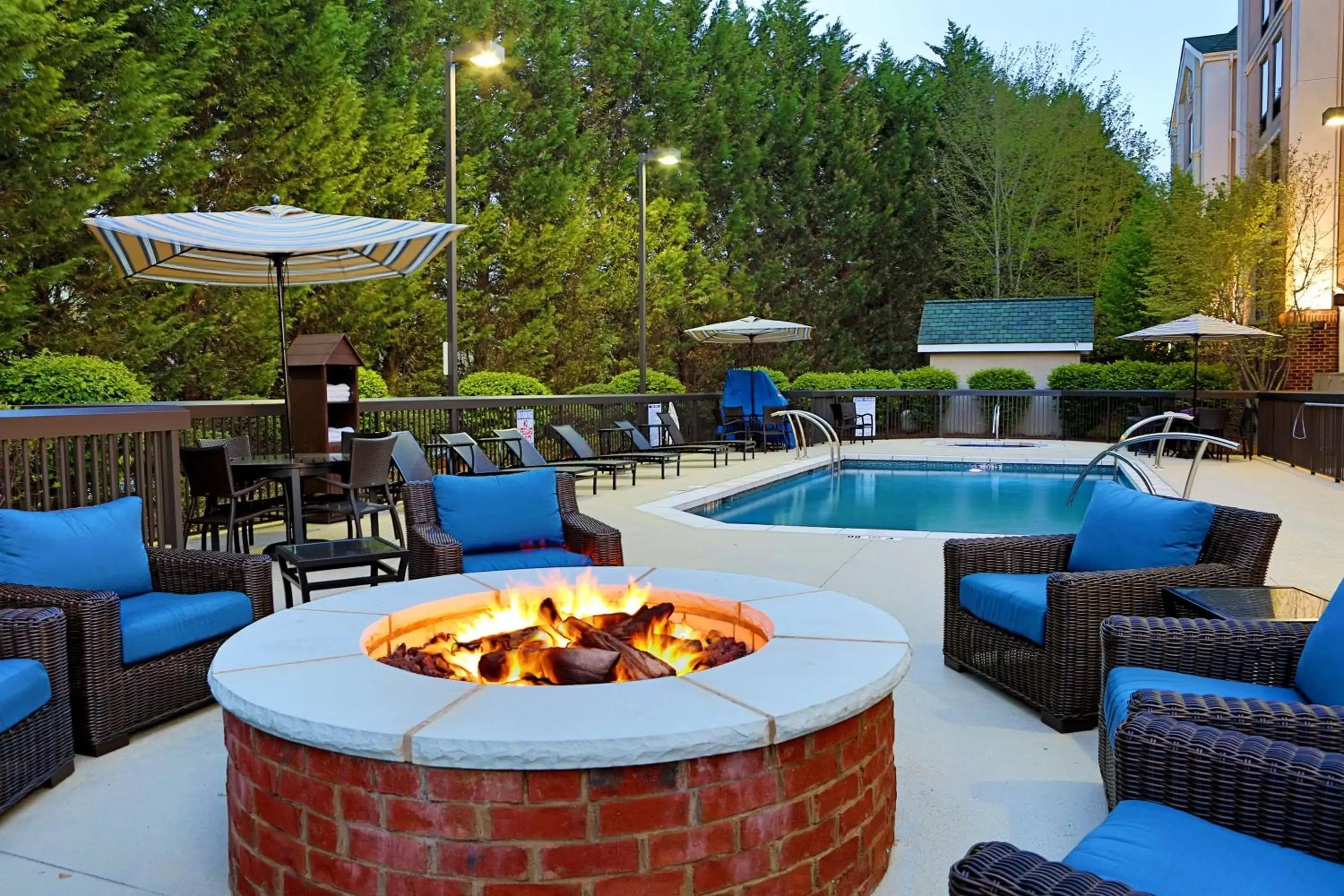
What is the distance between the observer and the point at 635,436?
534 inches

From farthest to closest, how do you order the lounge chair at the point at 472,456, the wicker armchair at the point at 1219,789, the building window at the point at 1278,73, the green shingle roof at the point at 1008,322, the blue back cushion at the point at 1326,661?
1. the green shingle roof at the point at 1008,322
2. the building window at the point at 1278,73
3. the lounge chair at the point at 472,456
4. the blue back cushion at the point at 1326,661
5. the wicker armchair at the point at 1219,789

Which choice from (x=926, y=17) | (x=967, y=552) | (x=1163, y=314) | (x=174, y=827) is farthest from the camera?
(x=926, y=17)

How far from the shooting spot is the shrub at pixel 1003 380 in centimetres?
2095

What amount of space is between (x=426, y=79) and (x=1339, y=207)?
15.6 metres

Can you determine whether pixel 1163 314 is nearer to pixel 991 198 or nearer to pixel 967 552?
pixel 991 198

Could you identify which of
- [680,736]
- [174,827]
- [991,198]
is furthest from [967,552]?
[991,198]

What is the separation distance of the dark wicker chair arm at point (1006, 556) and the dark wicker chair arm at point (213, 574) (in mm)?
2732

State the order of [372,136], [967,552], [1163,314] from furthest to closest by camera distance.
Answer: [1163,314]
[372,136]
[967,552]

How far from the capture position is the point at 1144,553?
3.62 metres

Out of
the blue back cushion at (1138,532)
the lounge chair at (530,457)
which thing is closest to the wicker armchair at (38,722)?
the blue back cushion at (1138,532)

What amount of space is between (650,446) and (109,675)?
10650 mm

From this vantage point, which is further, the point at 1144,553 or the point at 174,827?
the point at 1144,553

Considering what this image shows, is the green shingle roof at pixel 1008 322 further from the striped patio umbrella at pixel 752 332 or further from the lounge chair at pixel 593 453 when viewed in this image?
the lounge chair at pixel 593 453

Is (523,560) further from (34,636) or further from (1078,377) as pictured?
(1078,377)
